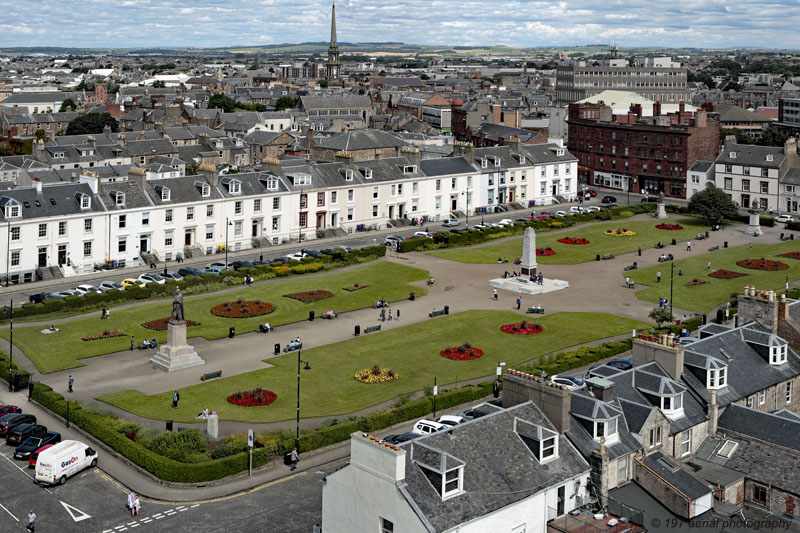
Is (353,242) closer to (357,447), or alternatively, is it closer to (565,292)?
(565,292)

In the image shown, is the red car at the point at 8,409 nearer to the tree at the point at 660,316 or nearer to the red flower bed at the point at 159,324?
the red flower bed at the point at 159,324

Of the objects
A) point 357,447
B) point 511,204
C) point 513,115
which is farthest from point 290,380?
point 513,115

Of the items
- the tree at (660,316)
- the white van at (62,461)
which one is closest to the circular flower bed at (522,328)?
the tree at (660,316)

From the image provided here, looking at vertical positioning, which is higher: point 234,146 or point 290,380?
point 234,146

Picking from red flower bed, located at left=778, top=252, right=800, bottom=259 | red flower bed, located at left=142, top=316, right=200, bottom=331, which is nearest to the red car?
red flower bed, located at left=142, top=316, right=200, bottom=331

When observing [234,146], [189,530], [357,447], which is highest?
[234,146]

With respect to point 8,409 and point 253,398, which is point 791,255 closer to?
point 253,398
